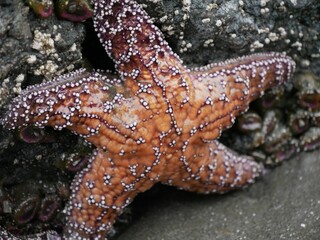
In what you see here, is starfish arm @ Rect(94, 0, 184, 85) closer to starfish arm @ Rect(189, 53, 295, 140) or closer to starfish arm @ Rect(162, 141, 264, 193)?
starfish arm @ Rect(189, 53, 295, 140)

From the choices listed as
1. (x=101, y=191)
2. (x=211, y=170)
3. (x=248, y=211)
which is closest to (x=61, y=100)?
(x=101, y=191)

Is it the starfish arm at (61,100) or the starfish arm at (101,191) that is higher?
the starfish arm at (61,100)

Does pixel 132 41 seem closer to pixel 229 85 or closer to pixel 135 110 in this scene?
pixel 135 110

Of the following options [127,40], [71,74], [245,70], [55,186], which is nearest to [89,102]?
[71,74]

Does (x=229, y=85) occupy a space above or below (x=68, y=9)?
below

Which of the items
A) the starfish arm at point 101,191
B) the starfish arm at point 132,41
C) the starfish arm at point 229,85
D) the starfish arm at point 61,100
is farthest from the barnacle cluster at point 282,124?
the starfish arm at point 61,100

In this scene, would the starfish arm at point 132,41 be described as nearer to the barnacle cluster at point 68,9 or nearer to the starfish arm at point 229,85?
the barnacle cluster at point 68,9

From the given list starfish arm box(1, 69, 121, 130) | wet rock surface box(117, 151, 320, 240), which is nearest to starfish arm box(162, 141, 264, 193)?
wet rock surface box(117, 151, 320, 240)
